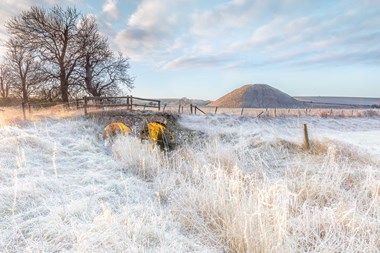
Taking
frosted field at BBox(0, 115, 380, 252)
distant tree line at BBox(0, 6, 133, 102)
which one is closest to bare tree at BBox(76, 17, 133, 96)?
distant tree line at BBox(0, 6, 133, 102)

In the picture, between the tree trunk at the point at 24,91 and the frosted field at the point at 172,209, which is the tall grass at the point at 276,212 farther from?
the tree trunk at the point at 24,91

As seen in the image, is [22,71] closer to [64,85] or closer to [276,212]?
[64,85]

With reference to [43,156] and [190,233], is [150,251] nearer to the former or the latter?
[190,233]

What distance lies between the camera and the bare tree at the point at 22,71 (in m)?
18.4

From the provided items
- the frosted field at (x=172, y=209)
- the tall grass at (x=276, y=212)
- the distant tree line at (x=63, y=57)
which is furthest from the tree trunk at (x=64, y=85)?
the tall grass at (x=276, y=212)

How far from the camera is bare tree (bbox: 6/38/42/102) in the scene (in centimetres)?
1842

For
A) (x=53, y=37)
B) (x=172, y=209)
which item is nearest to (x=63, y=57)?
(x=53, y=37)

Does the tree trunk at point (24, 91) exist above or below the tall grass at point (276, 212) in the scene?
above

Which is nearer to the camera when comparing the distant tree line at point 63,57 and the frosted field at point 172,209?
the frosted field at point 172,209

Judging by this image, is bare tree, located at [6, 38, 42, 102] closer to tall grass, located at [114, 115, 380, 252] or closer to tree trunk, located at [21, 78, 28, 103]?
tree trunk, located at [21, 78, 28, 103]

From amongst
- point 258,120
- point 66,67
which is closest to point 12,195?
point 258,120

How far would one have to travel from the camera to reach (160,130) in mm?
7785

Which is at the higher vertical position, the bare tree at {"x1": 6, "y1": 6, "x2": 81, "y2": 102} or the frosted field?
the bare tree at {"x1": 6, "y1": 6, "x2": 81, "y2": 102}

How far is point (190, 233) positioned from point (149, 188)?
1610 millimetres
